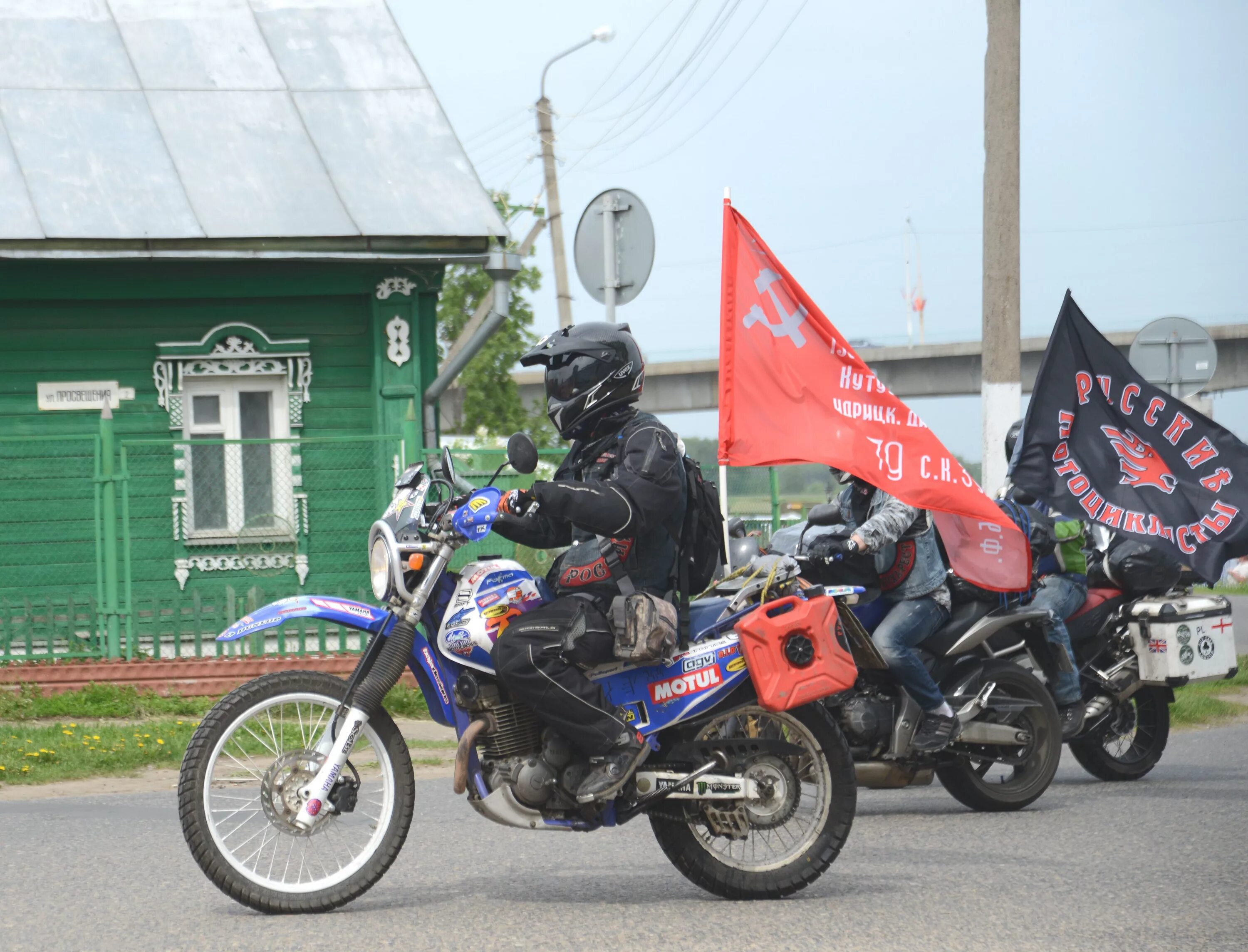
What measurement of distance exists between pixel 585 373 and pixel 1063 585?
393cm

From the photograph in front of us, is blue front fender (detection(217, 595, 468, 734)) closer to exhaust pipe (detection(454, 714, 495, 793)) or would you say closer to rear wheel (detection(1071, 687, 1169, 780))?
exhaust pipe (detection(454, 714, 495, 793))

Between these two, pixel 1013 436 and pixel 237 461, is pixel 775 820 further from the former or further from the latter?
pixel 237 461

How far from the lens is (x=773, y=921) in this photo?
16.3 ft

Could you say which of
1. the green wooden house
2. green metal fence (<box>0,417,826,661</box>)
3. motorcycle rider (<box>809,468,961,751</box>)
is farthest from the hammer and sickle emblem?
the green wooden house

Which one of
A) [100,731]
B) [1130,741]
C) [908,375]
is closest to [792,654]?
[1130,741]

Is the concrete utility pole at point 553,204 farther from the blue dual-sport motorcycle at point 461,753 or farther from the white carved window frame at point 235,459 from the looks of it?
the blue dual-sport motorcycle at point 461,753

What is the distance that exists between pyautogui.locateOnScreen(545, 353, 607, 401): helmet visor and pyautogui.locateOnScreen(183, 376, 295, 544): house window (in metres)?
7.30

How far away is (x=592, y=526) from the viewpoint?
4.96 meters

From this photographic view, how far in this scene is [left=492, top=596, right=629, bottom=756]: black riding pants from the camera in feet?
16.2

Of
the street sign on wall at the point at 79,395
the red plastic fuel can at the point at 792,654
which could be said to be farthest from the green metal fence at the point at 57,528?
the red plastic fuel can at the point at 792,654

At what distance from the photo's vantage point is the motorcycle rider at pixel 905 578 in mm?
6867

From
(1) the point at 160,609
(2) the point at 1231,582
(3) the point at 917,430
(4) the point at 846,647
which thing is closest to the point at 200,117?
(1) the point at 160,609

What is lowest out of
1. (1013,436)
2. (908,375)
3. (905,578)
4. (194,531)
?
(905,578)

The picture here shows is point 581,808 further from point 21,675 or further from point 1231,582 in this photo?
point 1231,582
